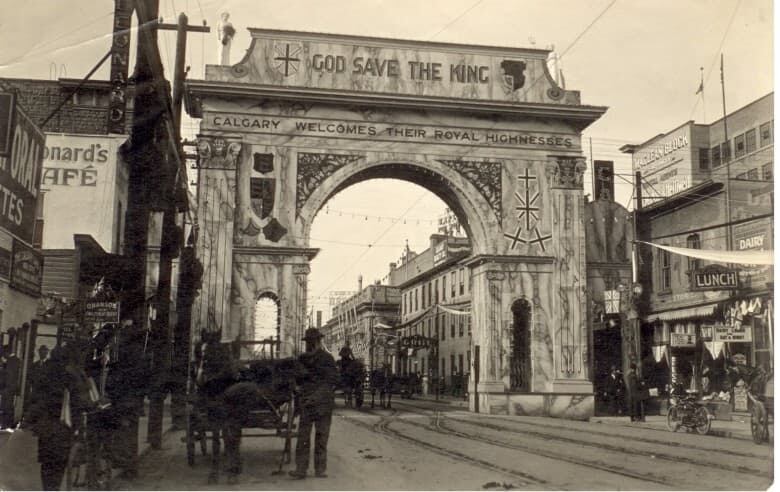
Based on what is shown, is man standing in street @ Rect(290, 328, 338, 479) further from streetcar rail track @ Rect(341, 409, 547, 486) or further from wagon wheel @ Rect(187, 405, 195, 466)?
streetcar rail track @ Rect(341, 409, 547, 486)

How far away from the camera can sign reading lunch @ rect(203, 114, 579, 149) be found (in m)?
24.2

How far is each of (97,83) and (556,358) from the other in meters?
15.9

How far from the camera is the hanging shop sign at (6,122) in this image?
916 cm

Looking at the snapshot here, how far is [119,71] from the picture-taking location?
1952 cm

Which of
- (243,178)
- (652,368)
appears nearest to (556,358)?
(652,368)

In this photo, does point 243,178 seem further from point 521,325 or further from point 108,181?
point 521,325

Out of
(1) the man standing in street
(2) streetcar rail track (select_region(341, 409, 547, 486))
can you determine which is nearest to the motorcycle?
(2) streetcar rail track (select_region(341, 409, 547, 486))

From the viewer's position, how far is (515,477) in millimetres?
8703

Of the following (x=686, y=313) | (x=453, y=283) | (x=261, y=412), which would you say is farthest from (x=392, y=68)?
(x=453, y=283)

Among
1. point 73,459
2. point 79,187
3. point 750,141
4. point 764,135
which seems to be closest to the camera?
point 73,459

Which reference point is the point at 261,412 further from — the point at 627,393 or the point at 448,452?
the point at 627,393

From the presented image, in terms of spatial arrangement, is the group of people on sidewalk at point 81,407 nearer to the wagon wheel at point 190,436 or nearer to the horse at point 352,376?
the wagon wheel at point 190,436

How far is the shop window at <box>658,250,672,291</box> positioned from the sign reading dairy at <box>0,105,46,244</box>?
2279 cm

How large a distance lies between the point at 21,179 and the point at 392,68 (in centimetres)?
1485
